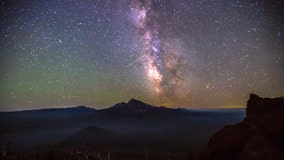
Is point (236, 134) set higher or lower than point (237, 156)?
higher

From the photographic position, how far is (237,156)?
36656mm

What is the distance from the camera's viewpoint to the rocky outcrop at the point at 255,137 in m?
33.4

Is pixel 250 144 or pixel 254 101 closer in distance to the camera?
pixel 250 144

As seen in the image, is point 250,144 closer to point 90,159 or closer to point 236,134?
point 236,134

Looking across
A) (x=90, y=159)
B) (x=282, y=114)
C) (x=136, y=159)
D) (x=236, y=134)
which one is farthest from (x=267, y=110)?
(x=136, y=159)

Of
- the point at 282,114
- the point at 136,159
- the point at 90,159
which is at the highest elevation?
the point at 282,114

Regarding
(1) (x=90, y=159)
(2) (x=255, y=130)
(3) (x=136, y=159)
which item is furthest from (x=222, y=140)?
(3) (x=136, y=159)

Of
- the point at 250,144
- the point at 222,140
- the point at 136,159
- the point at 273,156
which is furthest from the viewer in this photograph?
the point at 136,159

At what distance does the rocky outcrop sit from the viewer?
3338cm

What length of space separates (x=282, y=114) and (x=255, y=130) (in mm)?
4182

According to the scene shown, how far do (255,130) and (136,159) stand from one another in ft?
421

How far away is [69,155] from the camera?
70812 mm

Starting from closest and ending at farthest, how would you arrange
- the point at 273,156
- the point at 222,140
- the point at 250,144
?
the point at 273,156 < the point at 250,144 < the point at 222,140

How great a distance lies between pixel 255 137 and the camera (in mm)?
35406
